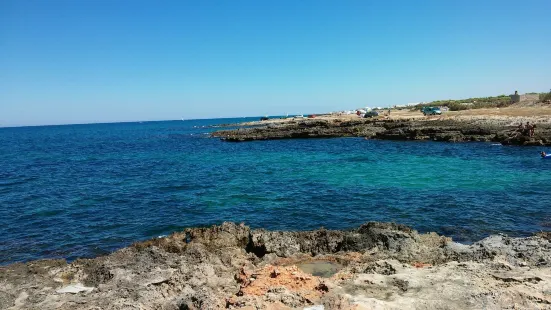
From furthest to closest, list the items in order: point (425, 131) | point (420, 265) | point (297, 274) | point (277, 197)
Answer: point (425, 131) < point (277, 197) < point (420, 265) < point (297, 274)

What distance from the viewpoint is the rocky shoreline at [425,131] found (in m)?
36.0

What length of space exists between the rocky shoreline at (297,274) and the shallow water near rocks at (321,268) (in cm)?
3

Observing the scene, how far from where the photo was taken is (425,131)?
4459 cm

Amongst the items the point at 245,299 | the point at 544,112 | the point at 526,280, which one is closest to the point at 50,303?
the point at 245,299

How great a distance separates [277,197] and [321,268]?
31.7 ft

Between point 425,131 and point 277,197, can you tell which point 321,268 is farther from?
point 425,131

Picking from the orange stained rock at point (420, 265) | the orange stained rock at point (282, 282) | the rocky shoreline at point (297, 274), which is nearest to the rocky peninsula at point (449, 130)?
the rocky shoreline at point (297, 274)

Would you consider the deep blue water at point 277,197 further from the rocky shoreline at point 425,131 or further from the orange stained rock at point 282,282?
the orange stained rock at point 282,282

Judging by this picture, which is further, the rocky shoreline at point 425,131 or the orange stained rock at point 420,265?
the rocky shoreline at point 425,131

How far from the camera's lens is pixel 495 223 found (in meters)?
13.6

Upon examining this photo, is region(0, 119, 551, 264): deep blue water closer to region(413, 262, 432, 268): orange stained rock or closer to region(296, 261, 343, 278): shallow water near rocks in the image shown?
region(413, 262, 432, 268): orange stained rock

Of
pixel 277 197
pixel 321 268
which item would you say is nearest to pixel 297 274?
pixel 321 268

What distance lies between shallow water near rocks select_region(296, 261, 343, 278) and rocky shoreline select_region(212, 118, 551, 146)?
108 feet

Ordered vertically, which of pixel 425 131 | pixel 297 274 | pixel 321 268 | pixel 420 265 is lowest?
pixel 321 268
